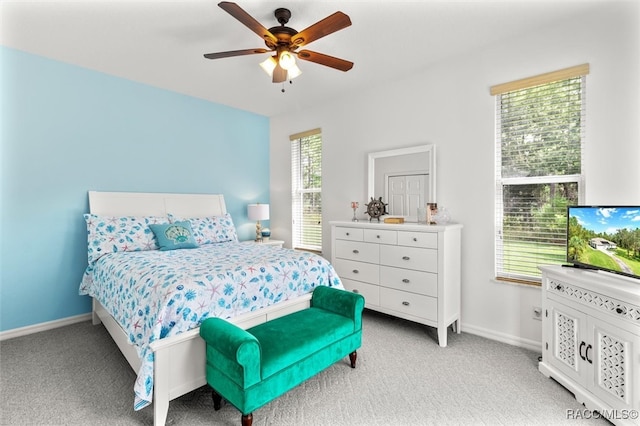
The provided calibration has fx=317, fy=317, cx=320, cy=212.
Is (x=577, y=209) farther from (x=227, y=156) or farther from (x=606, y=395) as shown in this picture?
(x=227, y=156)

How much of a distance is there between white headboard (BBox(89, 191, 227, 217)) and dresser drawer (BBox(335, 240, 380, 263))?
6.06 feet

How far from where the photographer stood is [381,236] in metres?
3.17

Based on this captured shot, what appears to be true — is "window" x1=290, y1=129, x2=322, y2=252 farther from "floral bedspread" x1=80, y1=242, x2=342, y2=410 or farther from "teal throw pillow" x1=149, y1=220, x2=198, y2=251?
"teal throw pillow" x1=149, y1=220, x2=198, y2=251

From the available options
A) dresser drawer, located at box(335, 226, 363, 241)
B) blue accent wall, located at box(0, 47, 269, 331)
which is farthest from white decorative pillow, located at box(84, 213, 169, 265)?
dresser drawer, located at box(335, 226, 363, 241)

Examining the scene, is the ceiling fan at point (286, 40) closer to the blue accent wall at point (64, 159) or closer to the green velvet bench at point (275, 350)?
the green velvet bench at point (275, 350)

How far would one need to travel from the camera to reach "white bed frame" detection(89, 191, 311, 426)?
5.77ft

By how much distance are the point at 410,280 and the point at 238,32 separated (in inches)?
103

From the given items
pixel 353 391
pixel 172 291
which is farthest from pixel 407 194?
pixel 172 291

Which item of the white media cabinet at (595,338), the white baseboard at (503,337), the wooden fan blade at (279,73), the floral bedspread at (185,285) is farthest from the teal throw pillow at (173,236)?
the white media cabinet at (595,338)

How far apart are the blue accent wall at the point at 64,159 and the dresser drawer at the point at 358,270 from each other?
7.39 ft

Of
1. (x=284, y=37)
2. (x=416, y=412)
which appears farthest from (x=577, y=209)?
(x=284, y=37)

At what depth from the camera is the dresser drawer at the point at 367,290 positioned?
3.21 metres

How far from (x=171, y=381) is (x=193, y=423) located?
27 cm

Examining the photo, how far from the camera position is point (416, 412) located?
190 cm
